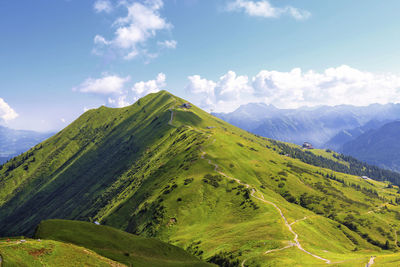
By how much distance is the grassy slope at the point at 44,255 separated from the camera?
135 feet

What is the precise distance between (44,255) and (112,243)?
81.9 feet

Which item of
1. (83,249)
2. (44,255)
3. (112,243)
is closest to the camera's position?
(44,255)

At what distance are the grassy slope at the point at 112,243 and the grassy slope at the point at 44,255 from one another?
1106 centimetres

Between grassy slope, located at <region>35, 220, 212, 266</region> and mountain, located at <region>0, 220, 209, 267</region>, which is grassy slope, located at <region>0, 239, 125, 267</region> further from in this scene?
grassy slope, located at <region>35, 220, 212, 266</region>

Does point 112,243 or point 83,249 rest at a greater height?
point 83,249

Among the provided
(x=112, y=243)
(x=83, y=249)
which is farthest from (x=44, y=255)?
(x=112, y=243)

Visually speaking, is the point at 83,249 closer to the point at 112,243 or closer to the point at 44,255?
the point at 44,255

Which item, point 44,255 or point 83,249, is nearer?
point 44,255

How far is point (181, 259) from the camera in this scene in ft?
263

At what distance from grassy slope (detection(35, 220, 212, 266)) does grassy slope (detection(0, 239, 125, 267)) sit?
1106cm

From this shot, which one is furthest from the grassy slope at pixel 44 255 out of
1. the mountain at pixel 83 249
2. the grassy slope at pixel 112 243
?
the grassy slope at pixel 112 243

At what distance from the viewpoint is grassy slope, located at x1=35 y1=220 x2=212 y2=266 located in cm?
6361

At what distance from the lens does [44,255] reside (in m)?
45.3

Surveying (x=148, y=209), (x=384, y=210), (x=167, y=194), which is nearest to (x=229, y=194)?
(x=167, y=194)
